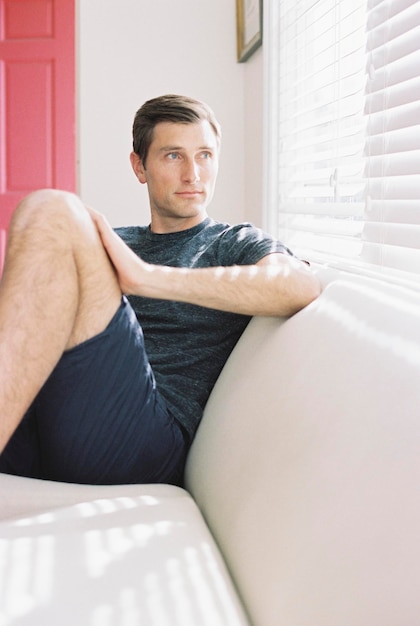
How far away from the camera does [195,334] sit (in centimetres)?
207

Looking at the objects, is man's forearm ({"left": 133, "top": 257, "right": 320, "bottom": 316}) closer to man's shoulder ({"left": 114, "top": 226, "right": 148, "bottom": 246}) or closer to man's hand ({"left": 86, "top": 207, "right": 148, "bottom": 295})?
man's hand ({"left": 86, "top": 207, "right": 148, "bottom": 295})

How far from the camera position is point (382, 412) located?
1.09m

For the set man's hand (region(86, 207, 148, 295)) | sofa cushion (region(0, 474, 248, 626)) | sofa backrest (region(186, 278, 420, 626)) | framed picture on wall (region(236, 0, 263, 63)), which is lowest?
sofa cushion (region(0, 474, 248, 626))

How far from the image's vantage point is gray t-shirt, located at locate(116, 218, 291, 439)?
1993 millimetres

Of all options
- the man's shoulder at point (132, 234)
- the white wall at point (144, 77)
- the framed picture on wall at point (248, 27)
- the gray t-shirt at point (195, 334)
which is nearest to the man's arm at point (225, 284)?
the gray t-shirt at point (195, 334)

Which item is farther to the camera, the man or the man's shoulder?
the man's shoulder

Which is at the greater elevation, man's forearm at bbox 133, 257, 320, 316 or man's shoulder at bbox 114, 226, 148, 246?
man's shoulder at bbox 114, 226, 148, 246

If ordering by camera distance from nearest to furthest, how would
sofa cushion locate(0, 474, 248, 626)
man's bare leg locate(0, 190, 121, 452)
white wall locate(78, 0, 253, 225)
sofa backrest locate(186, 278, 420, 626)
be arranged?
1. sofa backrest locate(186, 278, 420, 626)
2. sofa cushion locate(0, 474, 248, 626)
3. man's bare leg locate(0, 190, 121, 452)
4. white wall locate(78, 0, 253, 225)

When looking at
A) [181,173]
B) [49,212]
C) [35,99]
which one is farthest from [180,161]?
[35,99]

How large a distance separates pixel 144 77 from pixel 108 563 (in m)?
3.25

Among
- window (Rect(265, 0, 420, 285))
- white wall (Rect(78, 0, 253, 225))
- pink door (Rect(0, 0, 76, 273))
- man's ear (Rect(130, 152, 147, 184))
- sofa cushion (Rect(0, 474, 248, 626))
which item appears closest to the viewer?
sofa cushion (Rect(0, 474, 248, 626))

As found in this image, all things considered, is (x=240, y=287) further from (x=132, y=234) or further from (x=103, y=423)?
(x=132, y=234)

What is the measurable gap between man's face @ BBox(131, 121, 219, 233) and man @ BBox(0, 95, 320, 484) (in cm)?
13

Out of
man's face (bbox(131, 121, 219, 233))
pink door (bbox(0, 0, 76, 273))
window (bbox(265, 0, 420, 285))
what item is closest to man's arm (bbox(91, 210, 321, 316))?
window (bbox(265, 0, 420, 285))
